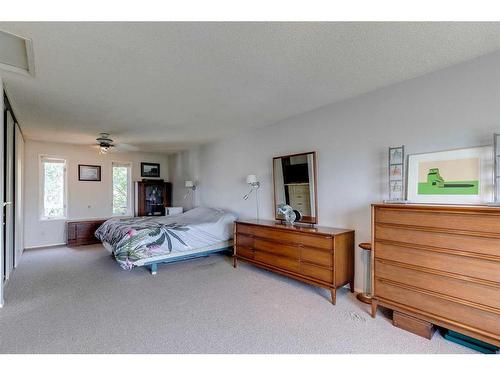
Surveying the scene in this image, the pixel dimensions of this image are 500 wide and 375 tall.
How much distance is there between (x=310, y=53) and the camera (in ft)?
7.06

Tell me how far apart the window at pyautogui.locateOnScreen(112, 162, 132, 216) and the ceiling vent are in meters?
4.74

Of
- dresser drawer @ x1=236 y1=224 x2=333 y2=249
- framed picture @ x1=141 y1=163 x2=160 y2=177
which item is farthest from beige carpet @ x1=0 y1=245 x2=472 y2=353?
framed picture @ x1=141 y1=163 x2=160 y2=177

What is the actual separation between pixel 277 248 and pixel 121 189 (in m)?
5.32

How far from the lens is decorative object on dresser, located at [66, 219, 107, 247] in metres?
5.93

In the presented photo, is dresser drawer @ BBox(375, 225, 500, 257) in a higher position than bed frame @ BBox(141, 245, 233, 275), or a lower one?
higher

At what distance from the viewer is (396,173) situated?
2.84m

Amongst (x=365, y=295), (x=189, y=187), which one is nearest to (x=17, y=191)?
(x=189, y=187)

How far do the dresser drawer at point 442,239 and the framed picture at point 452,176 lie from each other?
509mm

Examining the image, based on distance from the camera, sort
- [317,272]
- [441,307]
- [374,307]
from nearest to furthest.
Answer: [441,307] < [374,307] < [317,272]

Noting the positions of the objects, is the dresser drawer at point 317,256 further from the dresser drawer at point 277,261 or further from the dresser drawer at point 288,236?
the dresser drawer at point 277,261

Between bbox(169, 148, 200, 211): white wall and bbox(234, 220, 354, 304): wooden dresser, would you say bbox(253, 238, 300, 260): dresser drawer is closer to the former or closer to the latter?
bbox(234, 220, 354, 304): wooden dresser

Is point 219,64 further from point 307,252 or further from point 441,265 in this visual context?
point 441,265
